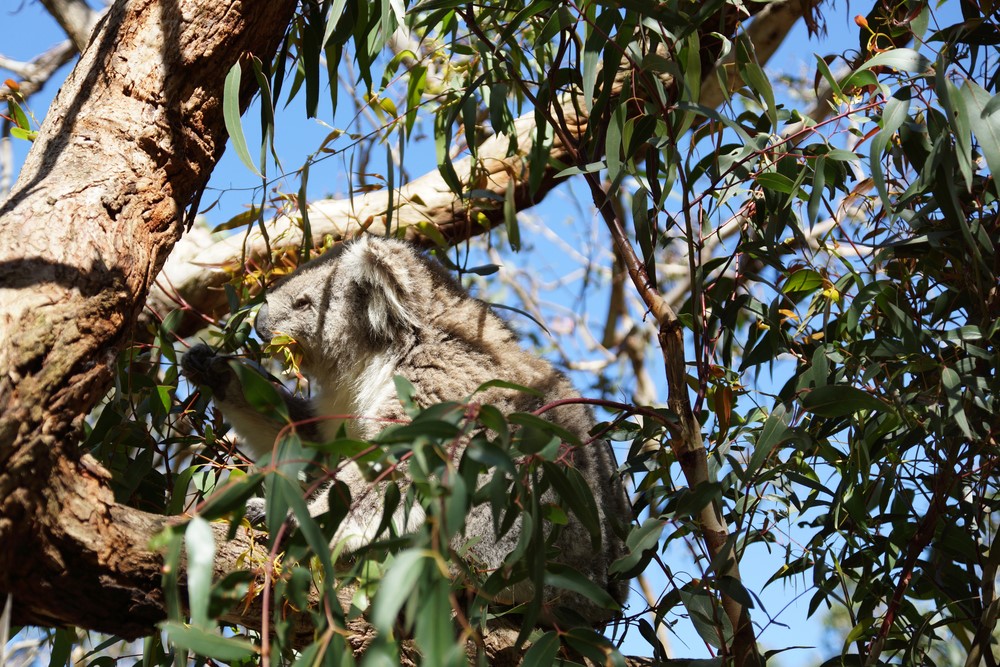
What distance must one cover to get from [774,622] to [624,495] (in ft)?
3.49

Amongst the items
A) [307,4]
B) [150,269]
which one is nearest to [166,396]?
[150,269]

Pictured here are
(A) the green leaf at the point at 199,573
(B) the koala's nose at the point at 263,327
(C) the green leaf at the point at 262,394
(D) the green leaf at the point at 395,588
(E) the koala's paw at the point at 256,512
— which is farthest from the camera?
(B) the koala's nose at the point at 263,327

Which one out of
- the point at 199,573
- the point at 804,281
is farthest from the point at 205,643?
the point at 804,281

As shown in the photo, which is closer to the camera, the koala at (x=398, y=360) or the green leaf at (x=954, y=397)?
the green leaf at (x=954, y=397)

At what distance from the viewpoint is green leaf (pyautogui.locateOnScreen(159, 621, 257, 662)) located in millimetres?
1132

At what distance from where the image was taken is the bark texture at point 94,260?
1604 millimetres

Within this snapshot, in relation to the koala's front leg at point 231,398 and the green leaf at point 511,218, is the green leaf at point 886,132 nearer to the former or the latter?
the green leaf at point 511,218

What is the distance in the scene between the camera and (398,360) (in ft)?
10.1

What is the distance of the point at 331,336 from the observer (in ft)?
10.6

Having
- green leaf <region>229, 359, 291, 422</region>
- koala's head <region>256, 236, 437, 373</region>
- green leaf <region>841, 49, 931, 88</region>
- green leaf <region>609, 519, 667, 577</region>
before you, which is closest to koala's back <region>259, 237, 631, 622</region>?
koala's head <region>256, 236, 437, 373</region>

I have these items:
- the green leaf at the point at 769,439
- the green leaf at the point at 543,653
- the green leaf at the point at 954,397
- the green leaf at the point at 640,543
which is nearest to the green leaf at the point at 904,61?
the green leaf at the point at 954,397

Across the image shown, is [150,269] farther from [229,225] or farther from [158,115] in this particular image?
[229,225]

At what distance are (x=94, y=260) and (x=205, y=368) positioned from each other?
1266 mm

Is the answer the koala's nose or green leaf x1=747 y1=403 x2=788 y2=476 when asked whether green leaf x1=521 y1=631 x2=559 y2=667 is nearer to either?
green leaf x1=747 y1=403 x2=788 y2=476
